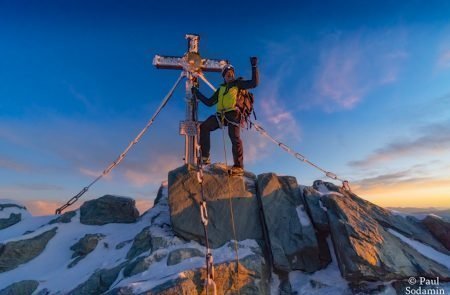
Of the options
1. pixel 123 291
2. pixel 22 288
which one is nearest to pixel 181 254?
pixel 123 291

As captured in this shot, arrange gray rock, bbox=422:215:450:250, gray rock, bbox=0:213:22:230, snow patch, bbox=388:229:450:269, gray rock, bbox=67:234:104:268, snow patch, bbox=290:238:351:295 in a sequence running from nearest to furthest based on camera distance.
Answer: snow patch, bbox=290:238:351:295, snow patch, bbox=388:229:450:269, gray rock, bbox=422:215:450:250, gray rock, bbox=67:234:104:268, gray rock, bbox=0:213:22:230

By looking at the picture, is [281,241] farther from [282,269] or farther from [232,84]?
[232,84]

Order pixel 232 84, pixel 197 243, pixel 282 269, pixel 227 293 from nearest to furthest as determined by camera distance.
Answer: pixel 227 293 → pixel 282 269 → pixel 197 243 → pixel 232 84

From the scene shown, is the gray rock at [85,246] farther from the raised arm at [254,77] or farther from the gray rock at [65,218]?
the raised arm at [254,77]

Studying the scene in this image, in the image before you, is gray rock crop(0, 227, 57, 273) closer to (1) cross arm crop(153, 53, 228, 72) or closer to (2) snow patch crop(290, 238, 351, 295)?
(1) cross arm crop(153, 53, 228, 72)

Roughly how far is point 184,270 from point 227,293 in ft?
4.19

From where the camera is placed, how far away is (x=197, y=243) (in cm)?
1052

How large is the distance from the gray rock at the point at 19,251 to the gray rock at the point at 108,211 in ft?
6.09

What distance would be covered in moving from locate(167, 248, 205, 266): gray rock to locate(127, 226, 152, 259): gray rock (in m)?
1.19

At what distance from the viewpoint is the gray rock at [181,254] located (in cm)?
945

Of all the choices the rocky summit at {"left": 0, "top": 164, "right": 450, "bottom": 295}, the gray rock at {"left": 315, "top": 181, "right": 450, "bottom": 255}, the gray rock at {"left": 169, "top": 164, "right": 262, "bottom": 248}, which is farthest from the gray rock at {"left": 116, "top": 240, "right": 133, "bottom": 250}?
the gray rock at {"left": 315, "top": 181, "right": 450, "bottom": 255}

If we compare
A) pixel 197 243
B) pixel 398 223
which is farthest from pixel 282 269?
pixel 398 223

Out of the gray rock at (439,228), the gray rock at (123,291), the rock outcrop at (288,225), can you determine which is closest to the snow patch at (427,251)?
the gray rock at (439,228)

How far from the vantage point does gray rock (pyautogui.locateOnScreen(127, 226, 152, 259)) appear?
1078 cm
